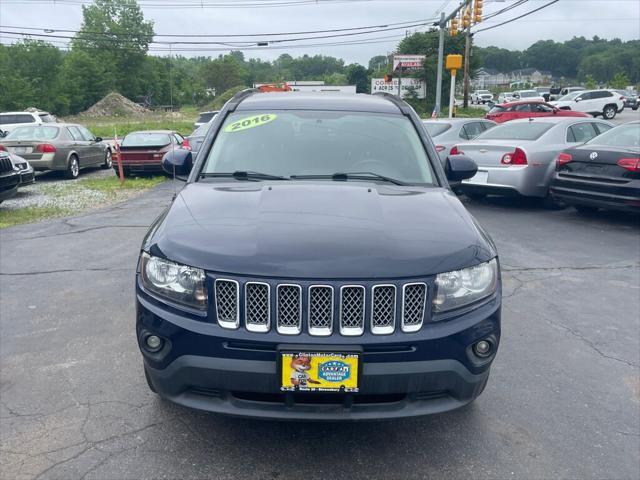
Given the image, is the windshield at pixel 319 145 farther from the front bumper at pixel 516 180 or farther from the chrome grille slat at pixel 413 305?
the front bumper at pixel 516 180

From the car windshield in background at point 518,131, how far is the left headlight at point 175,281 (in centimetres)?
873

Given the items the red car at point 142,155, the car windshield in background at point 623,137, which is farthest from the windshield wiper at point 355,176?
the red car at point 142,155

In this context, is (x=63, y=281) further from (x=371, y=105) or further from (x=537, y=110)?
(x=537, y=110)

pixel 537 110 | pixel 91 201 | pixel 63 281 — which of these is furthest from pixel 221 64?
pixel 63 281

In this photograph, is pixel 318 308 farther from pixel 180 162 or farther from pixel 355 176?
pixel 180 162

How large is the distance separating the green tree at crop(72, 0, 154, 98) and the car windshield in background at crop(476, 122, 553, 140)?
86.7 m

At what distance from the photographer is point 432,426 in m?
3.32

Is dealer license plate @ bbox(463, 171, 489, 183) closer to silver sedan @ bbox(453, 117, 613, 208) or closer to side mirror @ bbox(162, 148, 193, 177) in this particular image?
silver sedan @ bbox(453, 117, 613, 208)

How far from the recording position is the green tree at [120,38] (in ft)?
291

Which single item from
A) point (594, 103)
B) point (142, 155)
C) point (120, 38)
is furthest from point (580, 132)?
point (120, 38)

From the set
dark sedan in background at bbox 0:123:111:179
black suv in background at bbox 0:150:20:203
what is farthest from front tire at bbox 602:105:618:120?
black suv in background at bbox 0:150:20:203

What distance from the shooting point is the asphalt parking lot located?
2.95m

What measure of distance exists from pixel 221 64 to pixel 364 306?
105 meters

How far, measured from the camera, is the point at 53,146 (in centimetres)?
1471
